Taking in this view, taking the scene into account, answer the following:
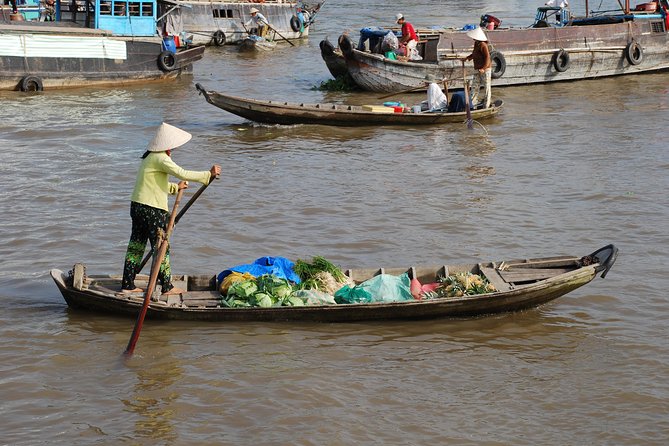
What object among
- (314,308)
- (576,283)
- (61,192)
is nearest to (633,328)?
(576,283)

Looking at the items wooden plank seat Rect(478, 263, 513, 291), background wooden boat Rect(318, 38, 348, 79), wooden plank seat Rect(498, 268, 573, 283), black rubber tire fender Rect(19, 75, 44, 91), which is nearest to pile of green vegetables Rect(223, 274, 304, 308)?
wooden plank seat Rect(478, 263, 513, 291)

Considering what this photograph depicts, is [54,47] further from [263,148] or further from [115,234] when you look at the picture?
[115,234]

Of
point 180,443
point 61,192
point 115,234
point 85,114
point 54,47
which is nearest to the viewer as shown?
point 180,443

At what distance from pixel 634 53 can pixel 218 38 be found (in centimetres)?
1266

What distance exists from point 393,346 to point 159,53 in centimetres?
1495

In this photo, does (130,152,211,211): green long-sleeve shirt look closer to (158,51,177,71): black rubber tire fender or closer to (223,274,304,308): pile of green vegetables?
(223,274,304,308): pile of green vegetables

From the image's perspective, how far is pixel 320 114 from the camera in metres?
15.0

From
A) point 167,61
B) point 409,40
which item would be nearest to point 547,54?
point 409,40

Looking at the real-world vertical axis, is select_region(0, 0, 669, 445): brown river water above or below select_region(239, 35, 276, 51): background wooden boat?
below

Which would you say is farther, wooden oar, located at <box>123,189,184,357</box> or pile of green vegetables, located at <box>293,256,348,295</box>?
pile of green vegetables, located at <box>293,256,348,295</box>

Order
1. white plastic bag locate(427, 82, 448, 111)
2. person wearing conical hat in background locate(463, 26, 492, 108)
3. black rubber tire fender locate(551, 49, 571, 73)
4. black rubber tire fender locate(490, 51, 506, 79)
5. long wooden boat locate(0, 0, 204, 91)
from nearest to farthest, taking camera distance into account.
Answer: white plastic bag locate(427, 82, 448, 111), person wearing conical hat in background locate(463, 26, 492, 108), long wooden boat locate(0, 0, 204, 91), black rubber tire fender locate(490, 51, 506, 79), black rubber tire fender locate(551, 49, 571, 73)

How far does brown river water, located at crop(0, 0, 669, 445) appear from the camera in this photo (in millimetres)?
6055

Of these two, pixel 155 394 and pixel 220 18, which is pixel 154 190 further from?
pixel 220 18

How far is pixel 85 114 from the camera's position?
17.0m
